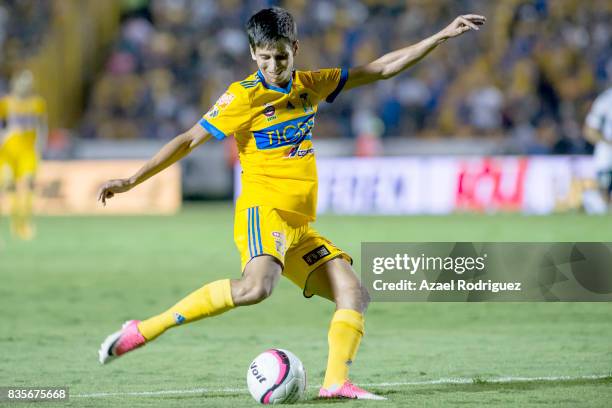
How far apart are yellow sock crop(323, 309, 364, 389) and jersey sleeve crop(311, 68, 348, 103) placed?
3.74 ft

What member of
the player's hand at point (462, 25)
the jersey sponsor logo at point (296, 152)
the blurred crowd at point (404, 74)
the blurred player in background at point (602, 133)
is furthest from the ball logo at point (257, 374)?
the blurred crowd at point (404, 74)

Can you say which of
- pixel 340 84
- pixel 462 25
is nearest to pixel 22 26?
pixel 340 84

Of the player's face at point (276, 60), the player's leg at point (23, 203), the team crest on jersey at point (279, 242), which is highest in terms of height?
the player's face at point (276, 60)

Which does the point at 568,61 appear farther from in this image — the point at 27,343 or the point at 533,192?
the point at 27,343

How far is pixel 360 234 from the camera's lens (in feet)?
52.0

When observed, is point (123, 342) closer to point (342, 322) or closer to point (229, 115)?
point (342, 322)

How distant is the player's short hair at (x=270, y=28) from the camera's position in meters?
5.49

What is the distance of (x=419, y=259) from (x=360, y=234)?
7.60 m

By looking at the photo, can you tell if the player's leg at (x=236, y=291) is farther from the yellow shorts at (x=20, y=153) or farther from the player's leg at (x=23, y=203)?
the yellow shorts at (x=20, y=153)

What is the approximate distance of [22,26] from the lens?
2466 cm

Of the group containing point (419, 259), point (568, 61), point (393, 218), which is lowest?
point (393, 218)

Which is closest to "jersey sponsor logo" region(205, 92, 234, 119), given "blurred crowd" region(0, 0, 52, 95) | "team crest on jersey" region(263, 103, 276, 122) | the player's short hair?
"team crest on jersey" region(263, 103, 276, 122)

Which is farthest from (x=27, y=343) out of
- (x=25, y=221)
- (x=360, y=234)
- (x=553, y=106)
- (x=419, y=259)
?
(x=553, y=106)

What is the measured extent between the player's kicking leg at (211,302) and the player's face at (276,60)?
0.90 m
